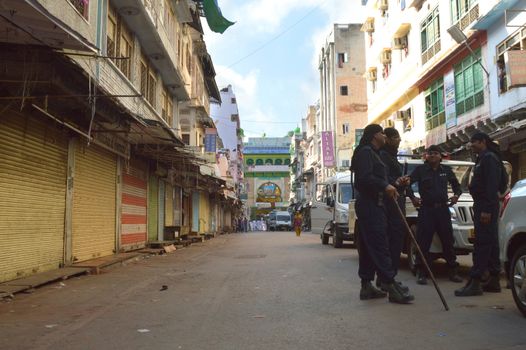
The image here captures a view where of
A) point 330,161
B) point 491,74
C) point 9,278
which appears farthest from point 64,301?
point 330,161

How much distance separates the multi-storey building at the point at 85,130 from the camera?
7441 mm

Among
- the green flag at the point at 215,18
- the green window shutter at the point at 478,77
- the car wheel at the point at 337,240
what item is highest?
the green flag at the point at 215,18

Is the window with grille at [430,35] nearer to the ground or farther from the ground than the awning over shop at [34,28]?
farther from the ground

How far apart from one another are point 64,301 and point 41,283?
1529 mm

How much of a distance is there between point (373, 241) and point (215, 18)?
52.0ft

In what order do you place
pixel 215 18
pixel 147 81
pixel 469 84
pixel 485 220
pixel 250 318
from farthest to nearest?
pixel 469 84 < pixel 215 18 < pixel 147 81 < pixel 485 220 < pixel 250 318

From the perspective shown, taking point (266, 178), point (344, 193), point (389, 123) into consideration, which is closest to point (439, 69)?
point (389, 123)

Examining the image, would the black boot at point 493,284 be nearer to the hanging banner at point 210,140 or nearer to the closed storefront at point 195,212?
the closed storefront at point 195,212

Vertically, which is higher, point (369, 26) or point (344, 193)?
point (369, 26)

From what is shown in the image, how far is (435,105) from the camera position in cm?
2469

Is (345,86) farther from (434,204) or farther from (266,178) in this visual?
(266,178)

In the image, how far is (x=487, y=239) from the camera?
6.57m

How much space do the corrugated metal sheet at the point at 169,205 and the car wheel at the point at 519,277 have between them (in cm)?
1779

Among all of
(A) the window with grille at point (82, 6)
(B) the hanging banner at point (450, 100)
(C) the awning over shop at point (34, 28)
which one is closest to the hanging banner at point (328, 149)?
(B) the hanging banner at point (450, 100)
